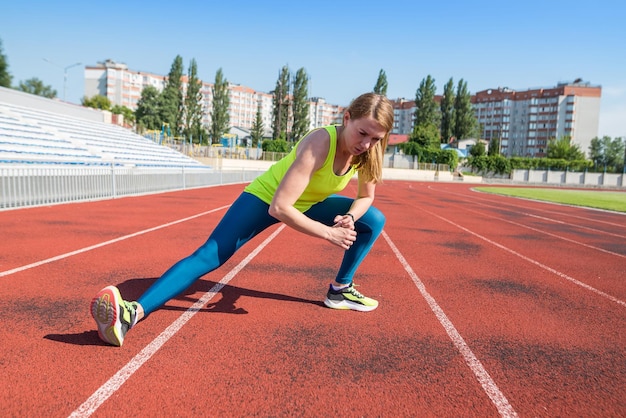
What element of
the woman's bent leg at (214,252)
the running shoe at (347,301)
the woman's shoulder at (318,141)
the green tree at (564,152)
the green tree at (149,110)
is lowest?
the running shoe at (347,301)

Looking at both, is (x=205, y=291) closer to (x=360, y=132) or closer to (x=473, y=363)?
(x=360, y=132)

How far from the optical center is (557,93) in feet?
362

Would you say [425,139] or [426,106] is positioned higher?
[426,106]

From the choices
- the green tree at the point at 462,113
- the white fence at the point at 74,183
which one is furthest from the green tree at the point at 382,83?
the white fence at the point at 74,183

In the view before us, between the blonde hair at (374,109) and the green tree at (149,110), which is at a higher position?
the green tree at (149,110)

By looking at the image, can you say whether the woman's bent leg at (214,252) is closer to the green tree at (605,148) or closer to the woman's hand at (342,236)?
the woman's hand at (342,236)

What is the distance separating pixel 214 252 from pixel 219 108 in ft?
230

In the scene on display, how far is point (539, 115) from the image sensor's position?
114688mm

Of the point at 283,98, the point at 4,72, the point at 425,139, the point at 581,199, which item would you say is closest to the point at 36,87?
the point at 4,72

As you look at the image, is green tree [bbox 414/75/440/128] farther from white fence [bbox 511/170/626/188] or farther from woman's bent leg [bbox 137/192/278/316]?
woman's bent leg [bbox 137/192/278/316]

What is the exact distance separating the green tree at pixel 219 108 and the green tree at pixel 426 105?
32852 millimetres

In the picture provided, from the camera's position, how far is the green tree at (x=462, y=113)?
74750 millimetres

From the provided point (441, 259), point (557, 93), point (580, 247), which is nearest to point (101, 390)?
point (441, 259)

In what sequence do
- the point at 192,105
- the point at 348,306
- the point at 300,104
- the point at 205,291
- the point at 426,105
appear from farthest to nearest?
the point at 426,105
the point at 300,104
the point at 192,105
the point at 205,291
the point at 348,306
